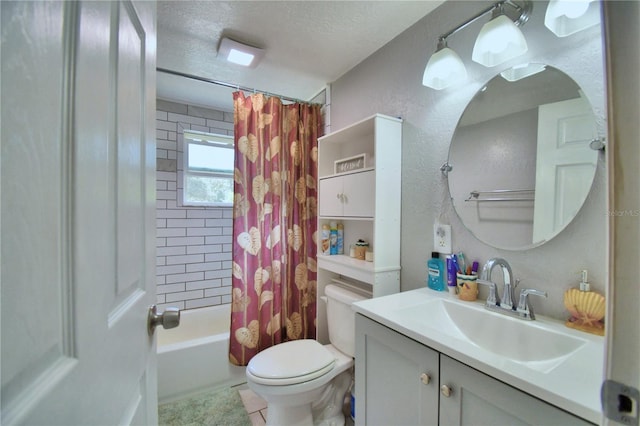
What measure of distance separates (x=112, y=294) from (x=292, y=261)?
178 centimetres

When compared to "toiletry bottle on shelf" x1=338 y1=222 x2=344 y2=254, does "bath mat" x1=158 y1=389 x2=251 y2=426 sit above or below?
below

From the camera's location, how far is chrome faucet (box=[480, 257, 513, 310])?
1.00 m

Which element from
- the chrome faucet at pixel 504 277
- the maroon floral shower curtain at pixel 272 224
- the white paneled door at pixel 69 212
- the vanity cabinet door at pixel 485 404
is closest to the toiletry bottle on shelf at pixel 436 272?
the chrome faucet at pixel 504 277

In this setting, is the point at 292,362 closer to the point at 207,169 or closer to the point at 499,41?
the point at 499,41

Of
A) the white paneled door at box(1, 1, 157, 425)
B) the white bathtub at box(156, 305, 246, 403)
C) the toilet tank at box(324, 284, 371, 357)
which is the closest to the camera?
the white paneled door at box(1, 1, 157, 425)

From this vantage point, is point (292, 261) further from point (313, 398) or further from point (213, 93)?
point (213, 93)

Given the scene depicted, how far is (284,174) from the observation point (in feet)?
7.13

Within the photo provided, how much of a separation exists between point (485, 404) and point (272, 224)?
1.71 metres

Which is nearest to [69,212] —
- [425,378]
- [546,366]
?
[425,378]

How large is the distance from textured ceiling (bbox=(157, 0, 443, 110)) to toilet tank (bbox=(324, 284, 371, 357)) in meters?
1.61

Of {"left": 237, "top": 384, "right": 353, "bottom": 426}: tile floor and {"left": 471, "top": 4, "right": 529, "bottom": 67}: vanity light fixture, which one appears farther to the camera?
{"left": 237, "top": 384, "right": 353, "bottom": 426}: tile floor

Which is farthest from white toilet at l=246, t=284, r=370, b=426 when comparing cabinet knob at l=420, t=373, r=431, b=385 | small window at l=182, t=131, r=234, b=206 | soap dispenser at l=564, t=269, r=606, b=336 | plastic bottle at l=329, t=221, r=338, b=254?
small window at l=182, t=131, r=234, b=206

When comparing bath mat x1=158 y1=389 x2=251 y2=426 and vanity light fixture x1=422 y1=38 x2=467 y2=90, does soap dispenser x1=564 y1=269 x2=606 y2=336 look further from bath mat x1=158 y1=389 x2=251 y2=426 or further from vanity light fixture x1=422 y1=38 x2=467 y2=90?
bath mat x1=158 y1=389 x2=251 y2=426

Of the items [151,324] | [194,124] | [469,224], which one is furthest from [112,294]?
[194,124]
